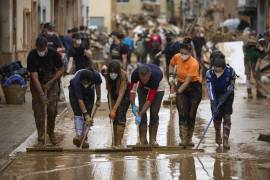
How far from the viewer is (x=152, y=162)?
1222cm

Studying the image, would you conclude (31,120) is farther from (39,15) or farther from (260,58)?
(39,15)

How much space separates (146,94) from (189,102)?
0.81 m

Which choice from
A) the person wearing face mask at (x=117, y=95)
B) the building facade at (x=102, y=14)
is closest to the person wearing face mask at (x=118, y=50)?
the person wearing face mask at (x=117, y=95)

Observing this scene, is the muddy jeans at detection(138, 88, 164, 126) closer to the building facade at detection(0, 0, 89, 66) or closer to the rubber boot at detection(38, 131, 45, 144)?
the rubber boot at detection(38, 131, 45, 144)

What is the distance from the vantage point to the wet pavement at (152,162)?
446 inches

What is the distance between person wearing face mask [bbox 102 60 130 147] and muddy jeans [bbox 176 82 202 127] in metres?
0.97

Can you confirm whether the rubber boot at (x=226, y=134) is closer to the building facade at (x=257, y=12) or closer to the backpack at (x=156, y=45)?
the backpack at (x=156, y=45)

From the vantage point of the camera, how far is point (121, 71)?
45.1ft

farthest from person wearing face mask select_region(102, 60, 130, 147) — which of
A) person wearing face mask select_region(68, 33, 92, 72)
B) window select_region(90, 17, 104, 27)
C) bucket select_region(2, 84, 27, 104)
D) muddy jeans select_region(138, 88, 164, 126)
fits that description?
Answer: window select_region(90, 17, 104, 27)

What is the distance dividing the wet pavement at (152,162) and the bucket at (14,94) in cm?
483

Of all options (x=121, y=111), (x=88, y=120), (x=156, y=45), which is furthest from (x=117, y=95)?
(x=156, y=45)

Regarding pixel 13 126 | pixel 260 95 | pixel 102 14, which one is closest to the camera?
pixel 13 126

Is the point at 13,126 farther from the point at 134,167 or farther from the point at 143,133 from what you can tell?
the point at 134,167

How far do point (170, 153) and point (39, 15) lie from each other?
2032 cm
